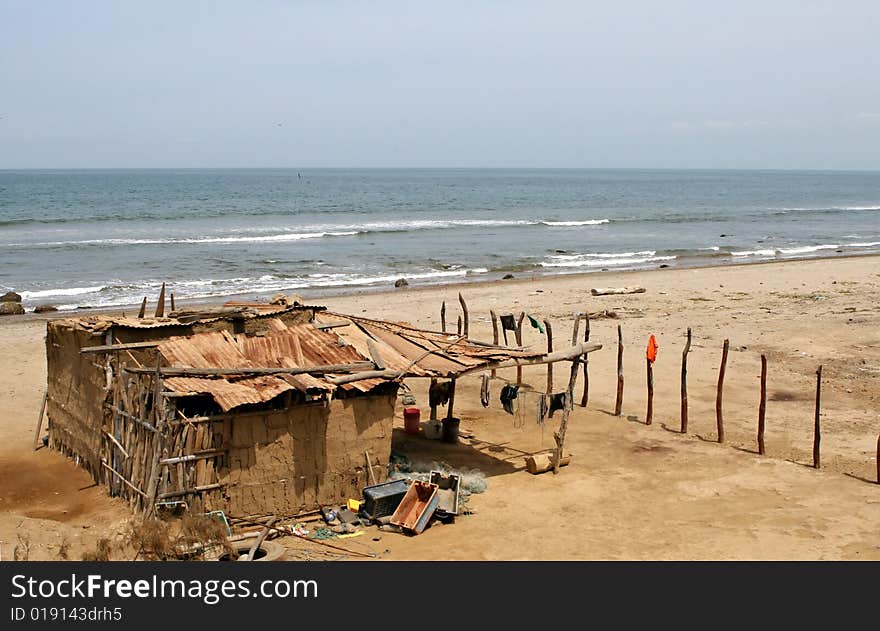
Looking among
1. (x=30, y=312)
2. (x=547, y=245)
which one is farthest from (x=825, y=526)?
(x=547, y=245)

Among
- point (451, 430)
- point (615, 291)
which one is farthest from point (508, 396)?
point (615, 291)

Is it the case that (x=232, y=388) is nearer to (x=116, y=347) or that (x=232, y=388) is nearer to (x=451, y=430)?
(x=116, y=347)

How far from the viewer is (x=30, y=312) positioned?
3038cm

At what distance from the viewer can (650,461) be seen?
15.6 meters

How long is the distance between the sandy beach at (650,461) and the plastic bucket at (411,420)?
1.03ft

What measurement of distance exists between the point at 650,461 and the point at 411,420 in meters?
4.42

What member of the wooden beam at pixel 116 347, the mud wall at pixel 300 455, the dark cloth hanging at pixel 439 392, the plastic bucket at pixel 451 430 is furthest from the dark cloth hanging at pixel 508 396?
the wooden beam at pixel 116 347

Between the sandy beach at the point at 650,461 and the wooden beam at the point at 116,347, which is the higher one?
the wooden beam at the point at 116,347

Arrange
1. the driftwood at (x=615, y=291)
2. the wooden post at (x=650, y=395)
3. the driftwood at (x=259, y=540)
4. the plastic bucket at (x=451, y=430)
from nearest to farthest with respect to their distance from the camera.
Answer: the driftwood at (x=259, y=540), the plastic bucket at (x=451, y=430), the wooden post at (x=650, y=395), the driftwood at (x=615, y=291)

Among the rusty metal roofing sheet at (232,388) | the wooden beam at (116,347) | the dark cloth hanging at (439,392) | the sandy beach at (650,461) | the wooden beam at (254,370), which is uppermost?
the wooden beam at (116,347)

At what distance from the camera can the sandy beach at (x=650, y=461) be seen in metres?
12.1

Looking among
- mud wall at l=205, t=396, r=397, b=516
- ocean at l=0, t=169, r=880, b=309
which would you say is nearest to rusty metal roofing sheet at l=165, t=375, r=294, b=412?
mud wall at l=205, t=396, r=397, b=516

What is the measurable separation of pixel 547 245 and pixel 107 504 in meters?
43.2

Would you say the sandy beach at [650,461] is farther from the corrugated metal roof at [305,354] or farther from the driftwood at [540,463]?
the corrugated metal roof at [305,354]
